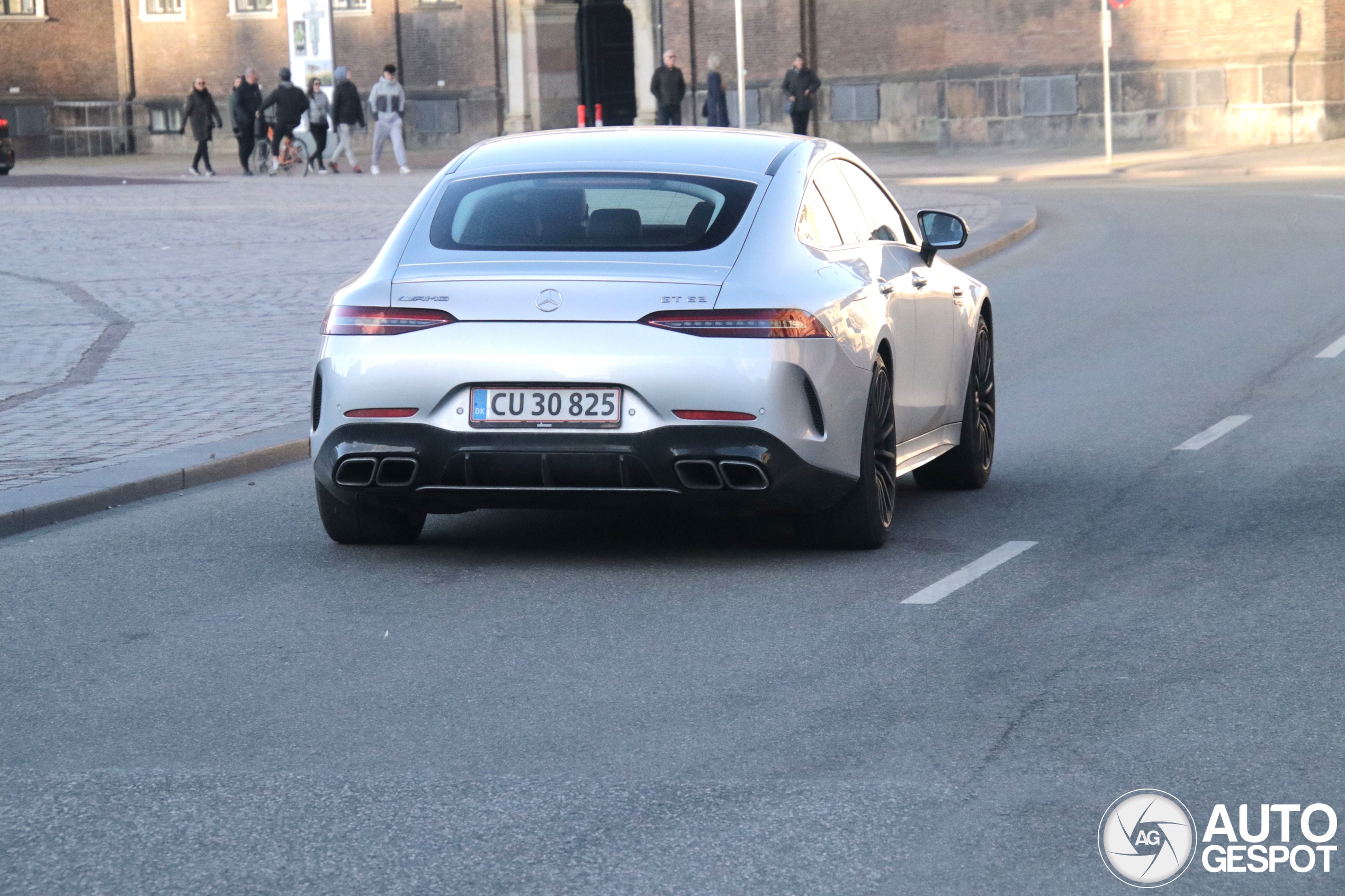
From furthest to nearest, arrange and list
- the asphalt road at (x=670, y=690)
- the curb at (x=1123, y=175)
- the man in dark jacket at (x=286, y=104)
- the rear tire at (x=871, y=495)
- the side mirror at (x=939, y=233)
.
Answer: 1. the man in dark jacket at (x=286, y=104)
2. the curb at (x=1123, y=175)
3. the side mirror at (x=939, y=233)
4. the rear tire at (x=871, y=495)
5. the asphalt road at (x=670, y=690)

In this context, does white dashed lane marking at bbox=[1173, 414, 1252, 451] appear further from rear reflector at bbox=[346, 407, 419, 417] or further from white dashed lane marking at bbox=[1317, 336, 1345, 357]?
rear reflector at bbox=[346, 407, 419, 417]

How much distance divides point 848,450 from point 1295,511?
2131mm

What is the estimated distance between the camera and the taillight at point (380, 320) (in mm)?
7562

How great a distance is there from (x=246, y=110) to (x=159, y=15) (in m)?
18.0

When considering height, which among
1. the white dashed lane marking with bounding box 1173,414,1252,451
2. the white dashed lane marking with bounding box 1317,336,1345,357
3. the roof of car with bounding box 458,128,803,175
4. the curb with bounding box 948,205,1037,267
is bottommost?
the white dashed lane marking with bounding box 1317,336,1345,357

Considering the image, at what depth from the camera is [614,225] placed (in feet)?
25.9

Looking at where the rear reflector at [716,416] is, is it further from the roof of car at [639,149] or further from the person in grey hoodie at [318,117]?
the person in grey hoodie at [318,117]

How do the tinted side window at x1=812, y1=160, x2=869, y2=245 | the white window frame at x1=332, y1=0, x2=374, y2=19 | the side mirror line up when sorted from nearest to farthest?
the tinted side window at x1=812, y1=160, x2=869, y2=245, the side mirror, the white window frame at x1=332, y1=0, x2=374, y2=19

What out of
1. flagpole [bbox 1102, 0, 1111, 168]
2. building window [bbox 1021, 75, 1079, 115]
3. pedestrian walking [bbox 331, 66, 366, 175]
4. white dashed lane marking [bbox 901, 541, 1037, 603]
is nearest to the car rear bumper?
white dashed lane marking [bbox 901, 541, 1037, 603]

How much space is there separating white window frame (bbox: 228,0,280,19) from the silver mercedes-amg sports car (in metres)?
51.7

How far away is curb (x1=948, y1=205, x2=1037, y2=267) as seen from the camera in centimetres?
2194

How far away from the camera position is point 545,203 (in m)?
8.01

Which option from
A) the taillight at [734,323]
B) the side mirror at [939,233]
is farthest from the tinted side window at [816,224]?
the side mirror at [939,233]

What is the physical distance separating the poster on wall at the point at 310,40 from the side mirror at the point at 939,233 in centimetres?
4232
